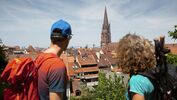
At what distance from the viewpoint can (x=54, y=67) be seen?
314cm

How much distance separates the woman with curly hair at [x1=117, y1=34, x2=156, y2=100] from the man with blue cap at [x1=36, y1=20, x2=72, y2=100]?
62 centimetres

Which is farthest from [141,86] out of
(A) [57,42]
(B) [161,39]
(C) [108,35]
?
(C) [108,35]

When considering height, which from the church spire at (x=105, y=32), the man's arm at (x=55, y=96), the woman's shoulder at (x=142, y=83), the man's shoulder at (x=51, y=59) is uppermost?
the church spire at (x=105, y=32)

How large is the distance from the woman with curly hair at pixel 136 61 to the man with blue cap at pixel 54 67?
2.03 feet

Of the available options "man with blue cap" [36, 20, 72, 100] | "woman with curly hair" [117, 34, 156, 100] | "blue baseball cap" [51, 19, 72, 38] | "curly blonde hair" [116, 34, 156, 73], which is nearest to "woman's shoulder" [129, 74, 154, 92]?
"woman with curly hair" [117, 34, 156, 100]

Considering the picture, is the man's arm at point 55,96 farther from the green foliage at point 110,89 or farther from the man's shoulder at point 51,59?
the green foliage at point 110,89

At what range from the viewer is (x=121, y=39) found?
358 cm

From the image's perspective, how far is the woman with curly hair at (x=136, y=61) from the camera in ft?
10.3

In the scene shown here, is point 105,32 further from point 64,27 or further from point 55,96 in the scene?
point 55,96

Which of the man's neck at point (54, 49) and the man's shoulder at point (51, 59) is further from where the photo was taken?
the man's neck at point (54, 49)

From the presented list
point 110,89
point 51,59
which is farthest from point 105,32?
point 51,59

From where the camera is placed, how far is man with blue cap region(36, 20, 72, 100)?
123 inches

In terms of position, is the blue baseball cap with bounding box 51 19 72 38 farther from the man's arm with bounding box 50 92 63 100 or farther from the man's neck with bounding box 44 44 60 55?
the man's arm with bounding box 50 92 63 100

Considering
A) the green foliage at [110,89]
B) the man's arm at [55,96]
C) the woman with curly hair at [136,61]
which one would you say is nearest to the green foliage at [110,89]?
the green foliage at [110,89]
